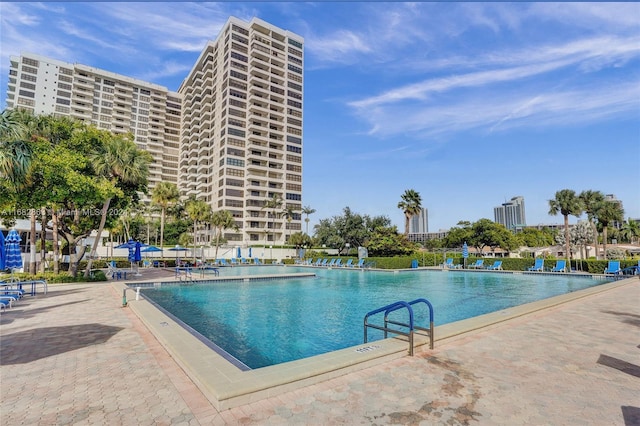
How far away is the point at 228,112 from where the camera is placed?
235 ft

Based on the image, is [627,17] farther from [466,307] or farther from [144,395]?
[144,395]

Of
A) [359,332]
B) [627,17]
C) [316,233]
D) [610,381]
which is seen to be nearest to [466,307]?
[359,332]

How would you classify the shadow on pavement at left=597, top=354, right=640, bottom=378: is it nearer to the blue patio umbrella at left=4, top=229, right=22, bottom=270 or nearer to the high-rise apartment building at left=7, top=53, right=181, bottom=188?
the blue patio umbrella at left=4, top=229, right=22, bottom=270

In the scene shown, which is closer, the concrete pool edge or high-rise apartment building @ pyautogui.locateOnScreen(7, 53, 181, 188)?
the concrete pool edge

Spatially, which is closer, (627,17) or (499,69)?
(627,17)

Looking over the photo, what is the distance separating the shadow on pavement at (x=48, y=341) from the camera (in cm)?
612

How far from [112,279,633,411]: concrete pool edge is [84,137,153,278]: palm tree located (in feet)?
52.8

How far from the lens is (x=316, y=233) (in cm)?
6012

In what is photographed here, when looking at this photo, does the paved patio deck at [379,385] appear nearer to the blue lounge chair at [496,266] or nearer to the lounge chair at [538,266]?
the lounge chair at [538,266]

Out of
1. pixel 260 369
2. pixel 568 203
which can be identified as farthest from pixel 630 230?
pixel 260 369

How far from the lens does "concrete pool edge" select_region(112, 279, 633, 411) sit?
420 centimetres

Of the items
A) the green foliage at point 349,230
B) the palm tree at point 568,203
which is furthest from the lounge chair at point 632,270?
the green foliage at point 349,230

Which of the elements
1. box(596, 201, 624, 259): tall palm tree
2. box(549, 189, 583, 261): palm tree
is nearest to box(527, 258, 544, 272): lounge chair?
box(549, 189, 583, 261): palm tree

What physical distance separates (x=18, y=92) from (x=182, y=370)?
110826 mm
